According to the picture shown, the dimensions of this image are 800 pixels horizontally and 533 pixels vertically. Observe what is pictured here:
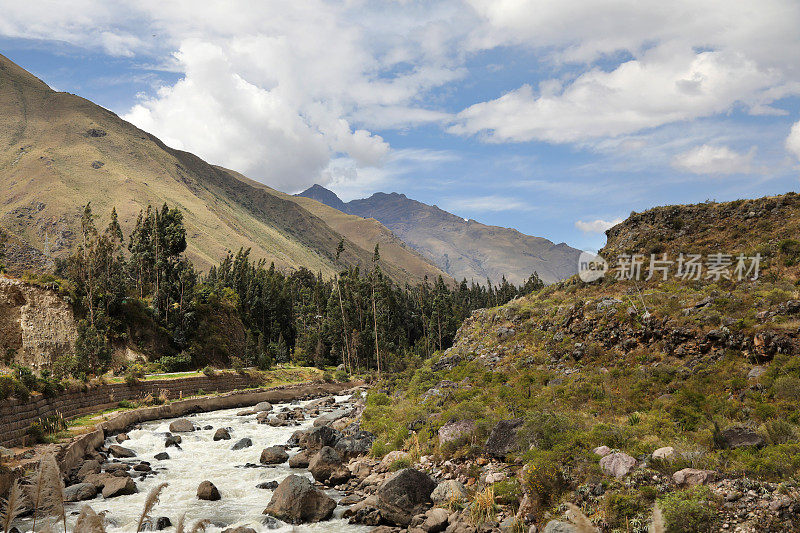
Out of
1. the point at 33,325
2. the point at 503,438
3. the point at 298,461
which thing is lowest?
the point at 298,461

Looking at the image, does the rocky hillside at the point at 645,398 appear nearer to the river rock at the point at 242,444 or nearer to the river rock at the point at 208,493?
the river rock at the point at 242,444

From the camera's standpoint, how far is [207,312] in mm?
66625

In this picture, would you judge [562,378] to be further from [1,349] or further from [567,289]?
[1,349]

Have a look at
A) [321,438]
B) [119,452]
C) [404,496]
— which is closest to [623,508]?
[404,496]

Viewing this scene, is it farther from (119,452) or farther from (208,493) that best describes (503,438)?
(119,452)

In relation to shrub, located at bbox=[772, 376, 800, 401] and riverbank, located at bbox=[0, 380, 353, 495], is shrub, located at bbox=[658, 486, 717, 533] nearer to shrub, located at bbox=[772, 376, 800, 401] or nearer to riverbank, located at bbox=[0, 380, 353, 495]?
shrub, located at bbox=[772, 376, 800, 401]

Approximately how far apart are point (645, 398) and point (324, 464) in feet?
49.2

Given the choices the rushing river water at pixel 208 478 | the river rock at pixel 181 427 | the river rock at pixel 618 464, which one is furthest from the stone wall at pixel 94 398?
the river rock at pixel 618 464

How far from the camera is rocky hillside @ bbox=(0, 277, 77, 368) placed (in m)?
41.0

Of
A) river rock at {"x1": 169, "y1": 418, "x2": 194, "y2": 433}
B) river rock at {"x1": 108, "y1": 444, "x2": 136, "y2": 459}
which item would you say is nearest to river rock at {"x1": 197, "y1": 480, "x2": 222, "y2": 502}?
river rock at {"x1": 108, "y1": 444, "x2": 136, "y2": 459}

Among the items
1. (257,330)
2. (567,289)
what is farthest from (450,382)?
(257,330)

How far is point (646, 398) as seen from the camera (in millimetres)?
20359

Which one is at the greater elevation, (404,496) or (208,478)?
(404,496)

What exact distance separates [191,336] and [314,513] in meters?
49.1
